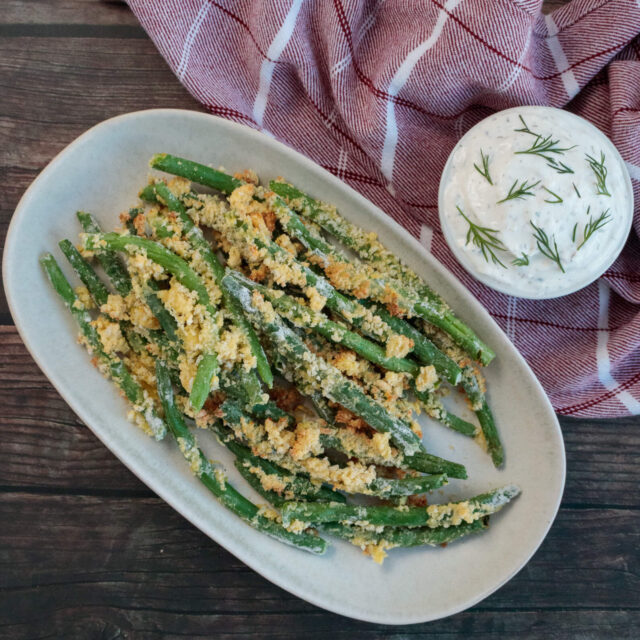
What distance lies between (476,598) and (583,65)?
1.71 m

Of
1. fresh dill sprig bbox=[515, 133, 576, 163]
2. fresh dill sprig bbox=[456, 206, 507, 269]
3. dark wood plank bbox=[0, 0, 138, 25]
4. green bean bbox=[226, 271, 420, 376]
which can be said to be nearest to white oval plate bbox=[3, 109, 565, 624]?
fresh dill sprig bbox=[456, 206, 507, 269]

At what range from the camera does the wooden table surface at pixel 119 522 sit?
214cm

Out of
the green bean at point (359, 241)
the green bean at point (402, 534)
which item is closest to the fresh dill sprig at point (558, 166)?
the green bean at point (359, 241)

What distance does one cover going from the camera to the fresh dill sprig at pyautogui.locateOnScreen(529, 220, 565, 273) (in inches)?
64.1

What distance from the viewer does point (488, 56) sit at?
187 centimetres

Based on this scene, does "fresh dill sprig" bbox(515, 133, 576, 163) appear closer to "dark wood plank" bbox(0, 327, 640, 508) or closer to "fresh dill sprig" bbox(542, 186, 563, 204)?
"fresh dill sprig" bbox(542, 186, 563, 204)

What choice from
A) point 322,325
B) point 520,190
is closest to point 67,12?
point 322,325

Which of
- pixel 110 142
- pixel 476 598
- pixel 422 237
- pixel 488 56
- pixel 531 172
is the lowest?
pixel 476 598

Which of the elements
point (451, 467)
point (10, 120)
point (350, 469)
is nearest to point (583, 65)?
point (451, 467)

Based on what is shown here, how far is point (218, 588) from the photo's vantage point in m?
2.14

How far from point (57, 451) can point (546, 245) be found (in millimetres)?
1752

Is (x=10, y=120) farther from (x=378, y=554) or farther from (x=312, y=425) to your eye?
(x=378, y=554)

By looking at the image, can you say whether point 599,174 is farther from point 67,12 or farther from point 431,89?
point 67,12

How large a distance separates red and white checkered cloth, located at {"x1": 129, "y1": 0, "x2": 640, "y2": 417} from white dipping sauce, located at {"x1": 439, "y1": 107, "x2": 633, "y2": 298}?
0.77 feet
